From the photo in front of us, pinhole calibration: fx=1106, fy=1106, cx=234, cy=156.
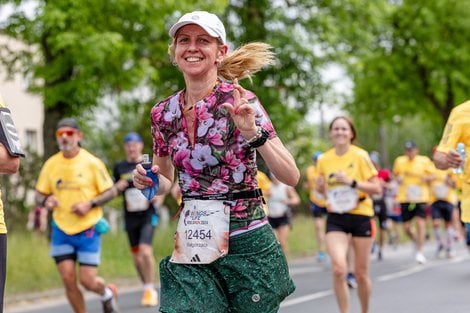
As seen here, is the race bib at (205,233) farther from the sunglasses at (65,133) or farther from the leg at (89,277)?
the sunglasses at (65,133)

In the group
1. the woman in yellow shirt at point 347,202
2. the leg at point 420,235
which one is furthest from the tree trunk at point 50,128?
the woman in yellow shirt at point 347,202

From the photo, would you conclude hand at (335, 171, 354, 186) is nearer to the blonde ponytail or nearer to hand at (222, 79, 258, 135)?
the blonde ponytail

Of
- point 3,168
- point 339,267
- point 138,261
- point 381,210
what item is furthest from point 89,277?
point 381,210

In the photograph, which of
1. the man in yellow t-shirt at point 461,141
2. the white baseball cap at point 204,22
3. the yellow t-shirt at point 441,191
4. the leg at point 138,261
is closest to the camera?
the white baseball cap at point 204,22

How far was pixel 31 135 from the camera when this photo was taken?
49656 mm

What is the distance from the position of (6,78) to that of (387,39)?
19.2m

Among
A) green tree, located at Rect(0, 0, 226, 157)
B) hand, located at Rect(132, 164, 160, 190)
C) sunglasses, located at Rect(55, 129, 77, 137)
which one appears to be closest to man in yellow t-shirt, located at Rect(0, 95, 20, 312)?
hand, located at Rect(132, 164, 160, 190)

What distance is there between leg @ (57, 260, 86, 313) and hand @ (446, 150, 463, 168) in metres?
4.16

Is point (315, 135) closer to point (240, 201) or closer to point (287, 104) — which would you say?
point (287, 104)

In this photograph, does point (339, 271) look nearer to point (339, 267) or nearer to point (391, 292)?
point (339, 267)

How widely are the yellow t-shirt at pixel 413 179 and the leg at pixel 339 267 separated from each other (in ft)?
33.5

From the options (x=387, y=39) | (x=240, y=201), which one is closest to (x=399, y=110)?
(x=387, y=39)

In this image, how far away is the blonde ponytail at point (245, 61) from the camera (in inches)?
208

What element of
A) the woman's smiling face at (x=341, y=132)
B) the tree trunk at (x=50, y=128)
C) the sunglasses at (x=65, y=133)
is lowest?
the woman's smiling face at (x=341, y=132)
